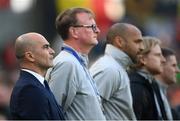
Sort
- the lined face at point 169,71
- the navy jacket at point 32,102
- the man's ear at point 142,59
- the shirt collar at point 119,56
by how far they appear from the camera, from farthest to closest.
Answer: the lined face at point 169,71 → the man's ear at point 142,59 → the shirt collar at point 119,56 → the navy jacket at point 32,102

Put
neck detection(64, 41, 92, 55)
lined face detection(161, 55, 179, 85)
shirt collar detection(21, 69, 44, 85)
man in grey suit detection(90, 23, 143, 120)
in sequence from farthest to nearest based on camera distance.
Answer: lined face detection(161, 55, 179, 85), man in grey suit detection(90, 23, 143, 120), neck detection(64, 41, 92, 55), shirt collar detection(21, 69, 44, 85)

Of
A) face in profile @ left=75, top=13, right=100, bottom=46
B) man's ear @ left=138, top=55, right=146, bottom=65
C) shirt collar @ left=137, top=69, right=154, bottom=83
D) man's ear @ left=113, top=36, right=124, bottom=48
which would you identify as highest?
face in profile @ left=75, top=13, right=100, bottom=46

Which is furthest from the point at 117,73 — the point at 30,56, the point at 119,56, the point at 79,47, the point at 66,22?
the point at 30,56

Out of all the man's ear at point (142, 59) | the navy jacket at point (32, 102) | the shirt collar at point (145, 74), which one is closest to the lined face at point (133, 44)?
the man's ear at point (142, 59)

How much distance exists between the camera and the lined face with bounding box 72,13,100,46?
1086 cm

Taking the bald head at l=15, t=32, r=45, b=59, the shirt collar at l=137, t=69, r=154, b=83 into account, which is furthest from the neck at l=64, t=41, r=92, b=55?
the shirt collar at l=137, t=69, r=154, b=83

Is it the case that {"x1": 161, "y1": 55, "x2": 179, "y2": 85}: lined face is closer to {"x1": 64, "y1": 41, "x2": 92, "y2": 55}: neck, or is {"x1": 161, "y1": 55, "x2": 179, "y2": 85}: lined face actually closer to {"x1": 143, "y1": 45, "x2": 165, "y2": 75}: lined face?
{"x1": 143, "y1": 45, "x2": 165, "y2": 75}: lined face

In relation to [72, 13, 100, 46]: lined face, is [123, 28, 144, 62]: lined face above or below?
below

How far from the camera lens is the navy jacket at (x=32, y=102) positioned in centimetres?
985

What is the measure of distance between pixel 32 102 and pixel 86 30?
1339 millimetres

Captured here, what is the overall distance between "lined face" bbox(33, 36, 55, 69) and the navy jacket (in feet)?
0.63

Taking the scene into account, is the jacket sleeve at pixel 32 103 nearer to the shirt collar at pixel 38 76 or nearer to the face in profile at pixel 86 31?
the shirt collar at pixel 38 76

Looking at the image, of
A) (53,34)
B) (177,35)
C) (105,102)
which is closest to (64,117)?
(105,102)

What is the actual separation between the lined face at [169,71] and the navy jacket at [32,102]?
12.2ft
